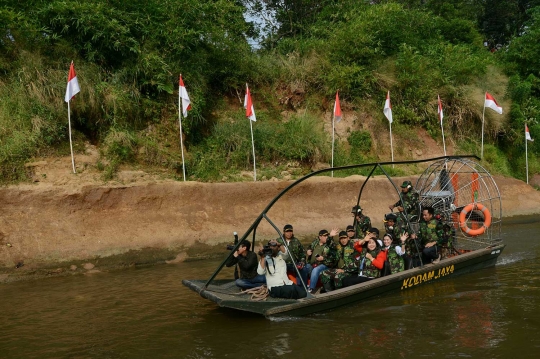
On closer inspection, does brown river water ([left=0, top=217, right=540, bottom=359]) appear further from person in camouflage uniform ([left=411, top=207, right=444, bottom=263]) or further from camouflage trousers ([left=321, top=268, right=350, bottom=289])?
person in camouflage uniform ([left=411, top=207, right=444, bottom=263])

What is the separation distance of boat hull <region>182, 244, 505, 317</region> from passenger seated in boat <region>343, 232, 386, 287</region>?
278 millimetres

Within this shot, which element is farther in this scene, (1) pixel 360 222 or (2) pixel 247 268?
(1) pixel 360 222

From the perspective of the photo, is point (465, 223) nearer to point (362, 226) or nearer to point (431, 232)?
point (431, 232)

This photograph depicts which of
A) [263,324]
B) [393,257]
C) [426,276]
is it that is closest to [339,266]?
[393,257]

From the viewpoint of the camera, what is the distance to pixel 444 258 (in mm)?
12055

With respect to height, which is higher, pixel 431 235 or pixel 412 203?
pixel 412 203

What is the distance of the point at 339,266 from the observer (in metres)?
11.4

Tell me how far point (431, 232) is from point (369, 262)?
219 cm

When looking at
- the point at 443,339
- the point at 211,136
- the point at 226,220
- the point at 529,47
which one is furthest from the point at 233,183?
the point at 529,47

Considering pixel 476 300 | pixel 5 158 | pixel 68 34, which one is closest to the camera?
pixel 476 300

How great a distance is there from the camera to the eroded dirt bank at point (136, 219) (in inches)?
536

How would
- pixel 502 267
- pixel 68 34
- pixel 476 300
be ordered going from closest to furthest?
pixel 476 300
pixel 502 267
pixel 68 34

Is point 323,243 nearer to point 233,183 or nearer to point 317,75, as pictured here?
point 233,183

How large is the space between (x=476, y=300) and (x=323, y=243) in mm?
3189
